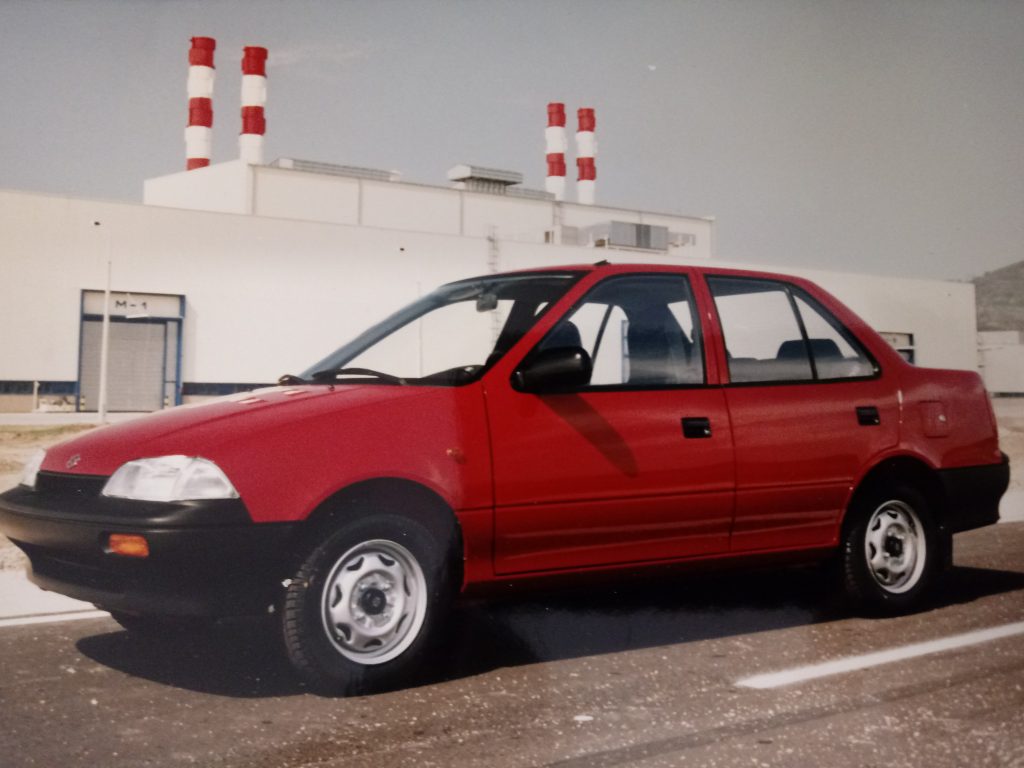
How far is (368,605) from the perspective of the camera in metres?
4.32

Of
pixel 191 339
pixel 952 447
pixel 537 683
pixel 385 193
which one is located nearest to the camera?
pixel 537 683

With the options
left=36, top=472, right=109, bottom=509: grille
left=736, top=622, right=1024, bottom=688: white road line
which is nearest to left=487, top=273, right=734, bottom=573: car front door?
left=736, top=622, right=1024, bottom=688: white road line

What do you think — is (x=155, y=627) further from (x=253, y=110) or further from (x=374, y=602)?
(x=253, y=110)

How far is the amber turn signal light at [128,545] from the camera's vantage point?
13.2 ft

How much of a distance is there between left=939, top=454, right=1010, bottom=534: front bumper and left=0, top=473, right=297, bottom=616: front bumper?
140 inches

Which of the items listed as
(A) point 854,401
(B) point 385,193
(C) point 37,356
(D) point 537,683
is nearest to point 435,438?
(D) point 537,683

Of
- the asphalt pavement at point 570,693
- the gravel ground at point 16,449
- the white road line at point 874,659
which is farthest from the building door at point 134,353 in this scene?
the white road line at point 874,659

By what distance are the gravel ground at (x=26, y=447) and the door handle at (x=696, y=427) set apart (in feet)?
15.0

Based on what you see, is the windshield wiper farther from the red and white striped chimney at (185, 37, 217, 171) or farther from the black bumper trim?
the red and white striped chimney at (185, 37, 217, 171)

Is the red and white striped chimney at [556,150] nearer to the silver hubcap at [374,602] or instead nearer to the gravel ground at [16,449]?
the gravel ground at [16,449]

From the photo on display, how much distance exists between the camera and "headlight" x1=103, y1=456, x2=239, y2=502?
4062 mm

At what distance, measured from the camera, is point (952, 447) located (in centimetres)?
611

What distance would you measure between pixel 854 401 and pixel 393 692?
8.82 ft

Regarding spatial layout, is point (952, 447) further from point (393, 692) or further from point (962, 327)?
point (962, 327)
